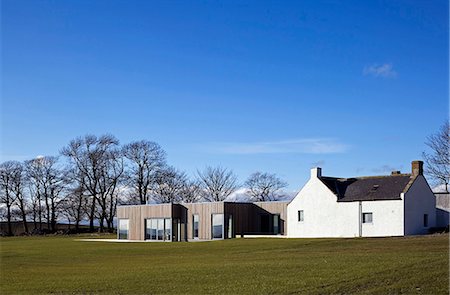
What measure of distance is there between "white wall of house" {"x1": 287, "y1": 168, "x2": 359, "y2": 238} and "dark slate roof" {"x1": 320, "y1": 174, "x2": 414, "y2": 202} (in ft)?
2.07

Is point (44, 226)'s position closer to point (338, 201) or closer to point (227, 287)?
point (338, 201)

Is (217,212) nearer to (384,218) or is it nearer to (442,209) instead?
(384,218)

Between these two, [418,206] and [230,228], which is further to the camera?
[230,228]

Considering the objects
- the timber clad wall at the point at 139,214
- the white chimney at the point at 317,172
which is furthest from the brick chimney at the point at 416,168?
the timber clad wall at the point at 139,214

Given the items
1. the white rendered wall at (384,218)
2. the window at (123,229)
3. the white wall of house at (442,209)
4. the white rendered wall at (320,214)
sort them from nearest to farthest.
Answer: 1. the white rendered wall at (384,218)
2. the white rendered wall at (320,214)
3. the white wall of house at (442,209)
4. the window at (123,229)

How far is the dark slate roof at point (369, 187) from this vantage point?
159 feet

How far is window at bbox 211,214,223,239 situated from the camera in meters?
56.6

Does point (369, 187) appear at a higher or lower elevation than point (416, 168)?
lower

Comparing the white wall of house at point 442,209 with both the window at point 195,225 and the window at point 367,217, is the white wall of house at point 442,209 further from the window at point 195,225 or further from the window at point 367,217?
the window at point 195,225

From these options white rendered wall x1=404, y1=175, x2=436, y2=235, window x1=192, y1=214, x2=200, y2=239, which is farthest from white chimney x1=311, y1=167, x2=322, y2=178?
window x1=192, y1=214, x2=200, y2=239

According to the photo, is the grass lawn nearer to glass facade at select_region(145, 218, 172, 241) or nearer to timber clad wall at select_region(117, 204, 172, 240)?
glass facade at select_region(145, 218, 172, 241)

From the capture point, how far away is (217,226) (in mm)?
56906

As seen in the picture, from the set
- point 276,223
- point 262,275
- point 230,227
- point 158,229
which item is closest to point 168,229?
point 158,229

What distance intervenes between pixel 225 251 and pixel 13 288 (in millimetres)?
16592
